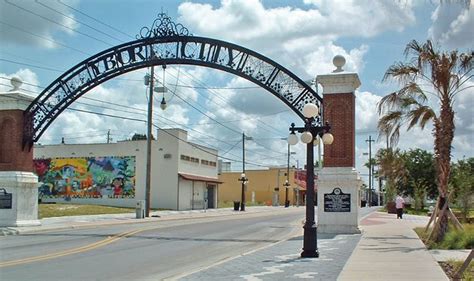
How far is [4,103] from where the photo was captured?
1064 inches

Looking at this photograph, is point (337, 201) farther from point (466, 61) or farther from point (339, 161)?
point (466, 61)

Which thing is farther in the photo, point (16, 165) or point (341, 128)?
point (16, 165)

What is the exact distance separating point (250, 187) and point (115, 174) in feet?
163

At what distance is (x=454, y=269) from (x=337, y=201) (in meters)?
9.91

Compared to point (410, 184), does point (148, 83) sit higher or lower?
higher

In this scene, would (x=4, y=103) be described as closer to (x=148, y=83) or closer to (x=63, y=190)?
(x=148, y=83)

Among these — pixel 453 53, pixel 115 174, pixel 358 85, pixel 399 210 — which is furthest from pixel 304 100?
pixel 115 174

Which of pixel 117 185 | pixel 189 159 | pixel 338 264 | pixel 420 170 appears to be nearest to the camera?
pixel 338 264

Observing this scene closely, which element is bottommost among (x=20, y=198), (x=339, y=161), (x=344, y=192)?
(x=20, y=198)

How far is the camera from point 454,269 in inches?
457

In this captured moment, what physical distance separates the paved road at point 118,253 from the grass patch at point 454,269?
552cm

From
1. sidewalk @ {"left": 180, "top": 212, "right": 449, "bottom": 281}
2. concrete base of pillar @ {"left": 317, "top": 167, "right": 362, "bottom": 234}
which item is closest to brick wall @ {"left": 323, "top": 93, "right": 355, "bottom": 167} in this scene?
concrete base of pillar @ {"left": 317, "top": 167, "right": 362, "bottom": 234}

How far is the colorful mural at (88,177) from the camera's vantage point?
2133 inches

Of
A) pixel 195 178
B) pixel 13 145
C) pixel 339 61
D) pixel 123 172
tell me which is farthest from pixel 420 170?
pixel 13 145
